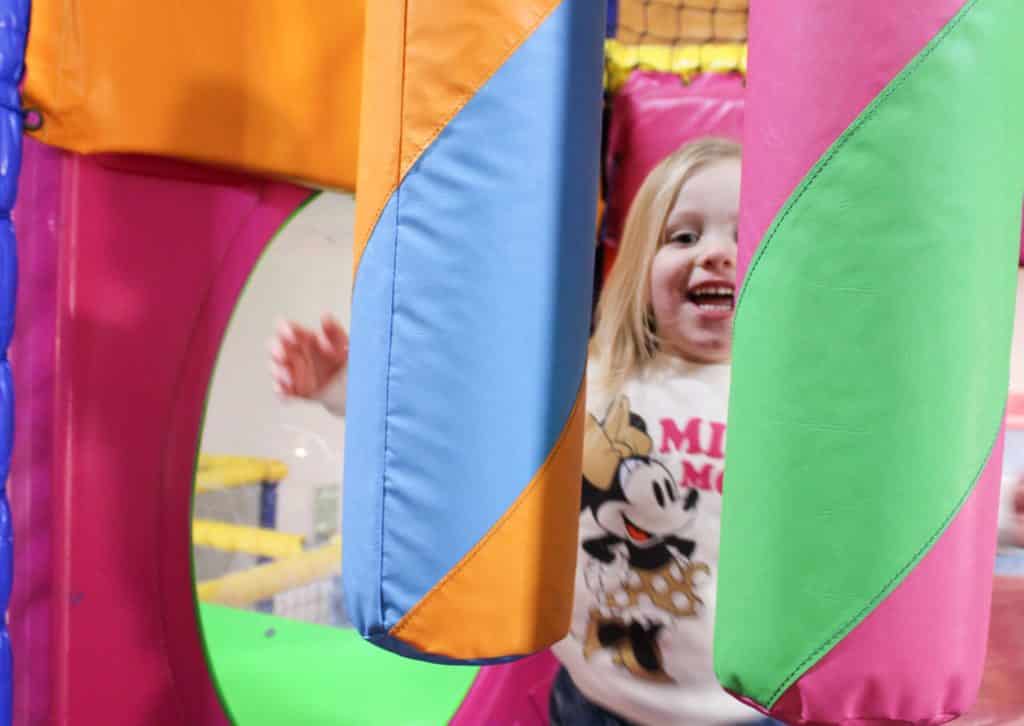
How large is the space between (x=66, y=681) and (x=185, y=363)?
1.27ft

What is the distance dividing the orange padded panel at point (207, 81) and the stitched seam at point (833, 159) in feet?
2.43

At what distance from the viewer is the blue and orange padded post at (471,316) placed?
2.13ft

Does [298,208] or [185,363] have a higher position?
[298,208]

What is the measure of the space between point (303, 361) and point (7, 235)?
1.92 ft

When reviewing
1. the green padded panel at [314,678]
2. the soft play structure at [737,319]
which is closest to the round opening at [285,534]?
the green padded panel at [314,678]

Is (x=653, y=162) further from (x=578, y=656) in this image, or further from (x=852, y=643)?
(x=852, y=643)

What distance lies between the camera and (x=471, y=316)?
25.4 inches

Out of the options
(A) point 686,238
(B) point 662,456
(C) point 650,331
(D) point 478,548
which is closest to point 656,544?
(B) point 662,456

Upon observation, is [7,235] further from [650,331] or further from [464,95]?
[650,331]

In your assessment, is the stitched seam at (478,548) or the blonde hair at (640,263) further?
the blonde hair at (640,263)

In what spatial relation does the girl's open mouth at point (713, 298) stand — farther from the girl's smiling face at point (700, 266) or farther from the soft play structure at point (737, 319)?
the soft play structure at point (737, 319)

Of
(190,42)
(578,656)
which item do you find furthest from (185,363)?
(578,656)

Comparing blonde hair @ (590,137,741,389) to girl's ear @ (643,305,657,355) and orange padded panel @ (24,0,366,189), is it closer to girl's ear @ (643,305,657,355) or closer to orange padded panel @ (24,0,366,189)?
girl's ear @ (643,305,657,355)

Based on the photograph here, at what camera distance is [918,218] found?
530 mm
